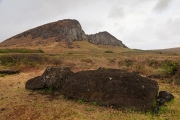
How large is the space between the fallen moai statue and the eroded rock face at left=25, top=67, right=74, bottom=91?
26cm

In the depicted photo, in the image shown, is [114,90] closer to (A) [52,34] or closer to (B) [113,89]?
(B) [113,89]

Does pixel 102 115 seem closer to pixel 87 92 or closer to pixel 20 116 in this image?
pixel 87 92

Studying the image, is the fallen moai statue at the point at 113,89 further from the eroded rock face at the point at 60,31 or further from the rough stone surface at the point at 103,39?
the rough stone surface at the point at 103,39

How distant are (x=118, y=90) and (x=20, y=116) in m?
4.55

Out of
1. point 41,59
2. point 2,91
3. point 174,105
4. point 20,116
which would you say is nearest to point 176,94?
point 174,105

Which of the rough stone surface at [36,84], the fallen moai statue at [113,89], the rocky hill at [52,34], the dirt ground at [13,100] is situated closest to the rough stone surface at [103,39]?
the rocky hill at [52,34]

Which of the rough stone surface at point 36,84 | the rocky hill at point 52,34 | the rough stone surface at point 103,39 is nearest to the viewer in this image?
the rough stone surface at point 36,84

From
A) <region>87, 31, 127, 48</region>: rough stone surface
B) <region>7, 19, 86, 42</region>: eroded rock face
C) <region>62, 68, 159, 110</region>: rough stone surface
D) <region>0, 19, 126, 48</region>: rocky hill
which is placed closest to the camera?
<region>62, 68, 159, 110</region>: rough stone surface

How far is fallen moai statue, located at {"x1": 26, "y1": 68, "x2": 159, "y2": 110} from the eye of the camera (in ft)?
30.9

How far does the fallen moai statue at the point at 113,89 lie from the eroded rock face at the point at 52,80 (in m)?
0.26

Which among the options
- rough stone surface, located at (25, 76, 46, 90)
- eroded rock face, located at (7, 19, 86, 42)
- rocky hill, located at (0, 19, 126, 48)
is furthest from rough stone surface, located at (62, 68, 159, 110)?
eroded rock face, located at (7, 19, 86, 42)

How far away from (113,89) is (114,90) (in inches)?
3.1

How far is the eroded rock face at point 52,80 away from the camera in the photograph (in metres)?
12.4

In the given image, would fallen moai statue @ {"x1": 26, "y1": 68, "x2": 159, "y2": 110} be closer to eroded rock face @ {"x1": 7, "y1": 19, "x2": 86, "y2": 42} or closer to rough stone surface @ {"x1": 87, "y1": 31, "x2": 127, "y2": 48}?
eroded rock face @ {"x1": 7, "y1": 19, "x2": 86, "y2": 42}
